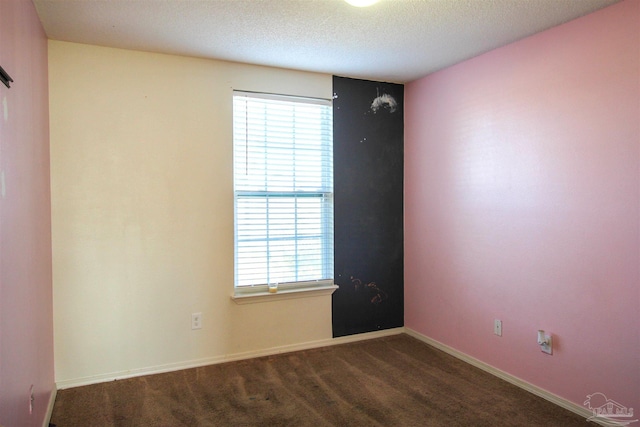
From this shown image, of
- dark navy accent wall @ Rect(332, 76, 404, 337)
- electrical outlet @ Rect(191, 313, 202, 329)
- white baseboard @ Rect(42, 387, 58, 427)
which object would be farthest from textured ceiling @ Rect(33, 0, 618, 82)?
white baseboard @ Rect(42, 387, 58, 427)

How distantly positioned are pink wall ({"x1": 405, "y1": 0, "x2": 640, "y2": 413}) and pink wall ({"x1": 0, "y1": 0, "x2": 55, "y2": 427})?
2841 millimetres

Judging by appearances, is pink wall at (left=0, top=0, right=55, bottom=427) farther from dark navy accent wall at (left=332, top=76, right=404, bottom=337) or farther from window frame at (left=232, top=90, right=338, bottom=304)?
dark navy accent wall at (left=332, top=76, right=404, bottom=337)

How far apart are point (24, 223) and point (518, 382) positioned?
3095mm

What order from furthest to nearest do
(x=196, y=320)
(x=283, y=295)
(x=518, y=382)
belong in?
(x=283, y=295) < (x=196, y=320) < (x=518, y=382)

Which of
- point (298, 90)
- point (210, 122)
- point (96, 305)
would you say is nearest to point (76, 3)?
point (210, 122)

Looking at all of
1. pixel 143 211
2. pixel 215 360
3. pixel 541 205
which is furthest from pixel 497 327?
pixel 143 211

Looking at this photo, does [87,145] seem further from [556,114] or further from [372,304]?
[556,114]

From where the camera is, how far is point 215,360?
3199 millimetres

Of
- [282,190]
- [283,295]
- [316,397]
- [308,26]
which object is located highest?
[308,26]

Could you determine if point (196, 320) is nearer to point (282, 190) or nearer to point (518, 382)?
point (282, 190)

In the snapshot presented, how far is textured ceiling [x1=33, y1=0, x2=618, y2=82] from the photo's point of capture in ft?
7.37

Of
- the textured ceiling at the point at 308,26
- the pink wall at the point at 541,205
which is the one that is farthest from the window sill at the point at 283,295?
the textured ceiling at the point at 308,26

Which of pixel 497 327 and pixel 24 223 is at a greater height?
pixel 24 223

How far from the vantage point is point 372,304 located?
149 inches
